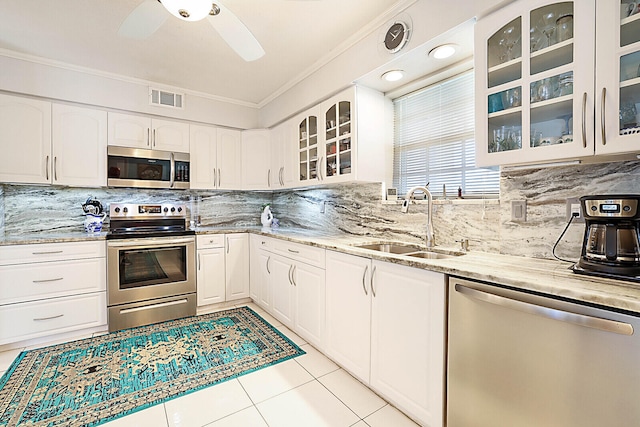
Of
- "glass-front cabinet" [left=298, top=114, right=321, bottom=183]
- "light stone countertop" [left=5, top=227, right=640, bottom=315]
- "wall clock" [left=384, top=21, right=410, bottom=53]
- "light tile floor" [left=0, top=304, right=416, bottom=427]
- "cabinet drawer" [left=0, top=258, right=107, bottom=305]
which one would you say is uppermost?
"wall clock" [left=384, top=21, right=410, bottom=53]

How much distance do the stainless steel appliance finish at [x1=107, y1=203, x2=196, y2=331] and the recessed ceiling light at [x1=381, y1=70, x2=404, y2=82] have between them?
8.04ft

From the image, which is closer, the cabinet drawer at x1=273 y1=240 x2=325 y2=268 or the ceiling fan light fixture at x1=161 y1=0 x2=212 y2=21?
the ceiling fan light fixture at x1=161 y1=0 x2=212 y2=21

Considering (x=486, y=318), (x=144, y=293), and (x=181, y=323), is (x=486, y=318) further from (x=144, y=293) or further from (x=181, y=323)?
(x=144, y=293)

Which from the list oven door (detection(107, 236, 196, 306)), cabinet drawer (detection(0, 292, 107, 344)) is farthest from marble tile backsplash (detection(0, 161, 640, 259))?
cabinet drawer (detection(0, 292, 107, 344))

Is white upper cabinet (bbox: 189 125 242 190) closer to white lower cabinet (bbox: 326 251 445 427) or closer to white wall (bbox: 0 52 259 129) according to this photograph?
white wall (bbox: 0 52 259 129)

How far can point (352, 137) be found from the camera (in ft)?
8.05

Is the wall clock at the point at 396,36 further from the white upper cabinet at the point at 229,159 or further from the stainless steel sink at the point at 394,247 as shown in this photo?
the white upper cabinet at the point at 229,159

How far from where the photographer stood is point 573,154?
1270 millimetres

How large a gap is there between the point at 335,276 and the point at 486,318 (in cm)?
105

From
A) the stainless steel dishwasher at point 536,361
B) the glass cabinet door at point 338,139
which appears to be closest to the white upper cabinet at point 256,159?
the glass cabinet door at point 338,139

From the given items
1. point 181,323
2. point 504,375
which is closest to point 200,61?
point 181,323

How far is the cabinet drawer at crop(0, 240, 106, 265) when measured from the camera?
2.41 m

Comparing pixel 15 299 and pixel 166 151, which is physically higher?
pixel 166 151

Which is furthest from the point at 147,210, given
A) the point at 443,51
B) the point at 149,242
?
the point at 443,51
